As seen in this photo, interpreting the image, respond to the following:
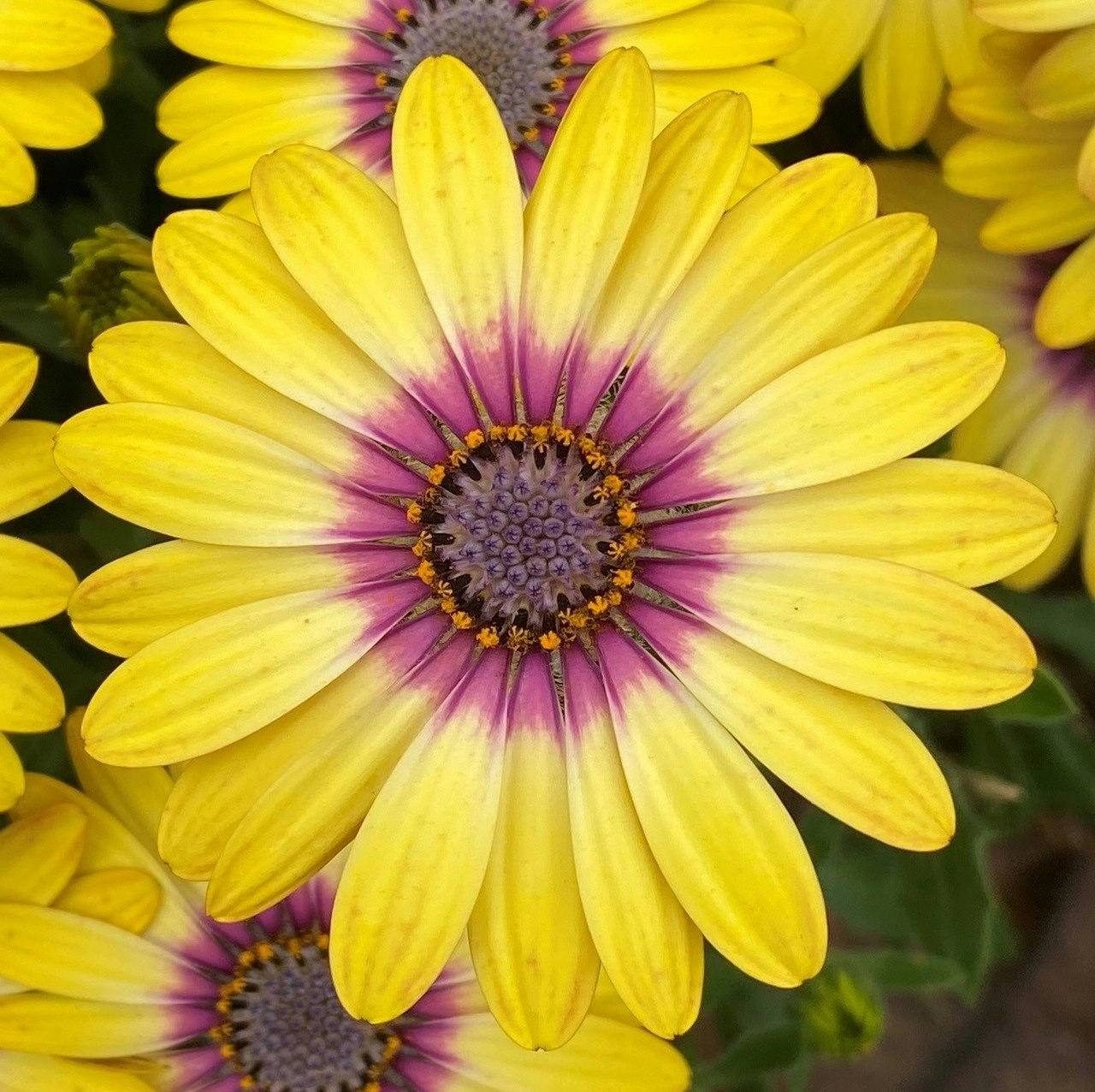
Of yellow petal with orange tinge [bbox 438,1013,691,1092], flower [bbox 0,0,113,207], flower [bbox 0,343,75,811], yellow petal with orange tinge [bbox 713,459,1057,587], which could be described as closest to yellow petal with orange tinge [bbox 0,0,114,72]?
flower [bbox 0,0,113,207]

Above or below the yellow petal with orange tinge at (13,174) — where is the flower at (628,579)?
below

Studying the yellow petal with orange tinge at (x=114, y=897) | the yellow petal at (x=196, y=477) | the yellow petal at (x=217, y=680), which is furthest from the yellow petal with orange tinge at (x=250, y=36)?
the yellow petal with orange tinge at (x=114, y=897)

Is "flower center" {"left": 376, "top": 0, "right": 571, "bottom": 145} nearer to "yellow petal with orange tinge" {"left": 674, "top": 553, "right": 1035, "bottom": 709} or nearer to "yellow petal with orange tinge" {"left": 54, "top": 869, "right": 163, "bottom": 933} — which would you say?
"yellow petal with orange tinge" {"left": 674, "top": 553, "right": 1035, "bottom": 709}

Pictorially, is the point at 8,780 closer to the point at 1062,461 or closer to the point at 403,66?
the point at 403,66

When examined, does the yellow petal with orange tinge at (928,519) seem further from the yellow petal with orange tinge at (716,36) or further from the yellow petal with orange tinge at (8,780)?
the yellow petal with orange tinge at (8,780)

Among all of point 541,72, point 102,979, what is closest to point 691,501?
point 541,72

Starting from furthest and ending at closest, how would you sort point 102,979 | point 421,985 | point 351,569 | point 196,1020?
point 196,1020
point 102,979
point 351,569
point 421,985

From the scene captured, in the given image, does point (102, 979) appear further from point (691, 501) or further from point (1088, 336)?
point (1088, 336)
